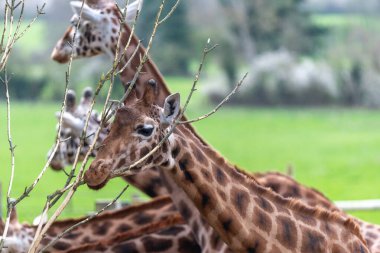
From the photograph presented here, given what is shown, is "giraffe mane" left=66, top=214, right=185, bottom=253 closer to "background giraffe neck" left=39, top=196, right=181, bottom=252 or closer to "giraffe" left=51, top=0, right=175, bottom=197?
"background giraffe neck" left=39, top=196, right=181, bottom=252

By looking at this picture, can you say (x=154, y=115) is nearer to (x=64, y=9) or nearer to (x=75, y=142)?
(x=75, y=142)

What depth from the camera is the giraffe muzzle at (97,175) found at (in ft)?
16.6

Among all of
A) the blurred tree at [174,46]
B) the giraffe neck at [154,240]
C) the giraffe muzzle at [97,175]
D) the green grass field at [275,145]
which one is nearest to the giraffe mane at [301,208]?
the giraffe muzzle at [97,175]

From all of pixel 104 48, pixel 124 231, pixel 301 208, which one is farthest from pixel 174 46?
pixel 301 208

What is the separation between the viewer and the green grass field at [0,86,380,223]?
21.6 m

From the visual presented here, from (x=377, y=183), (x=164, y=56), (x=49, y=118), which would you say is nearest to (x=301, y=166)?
(x=377, y=183)

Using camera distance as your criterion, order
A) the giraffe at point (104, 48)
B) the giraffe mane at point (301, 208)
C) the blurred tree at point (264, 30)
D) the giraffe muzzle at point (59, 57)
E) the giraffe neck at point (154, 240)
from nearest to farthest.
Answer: the giraffe mane at point (301, 208) → the giraffe neck at point (154, 240) → the giraffe at point (104, 48) → the giraffe muzzle at point (59, 57) → the blurred tree at point (264, 30)

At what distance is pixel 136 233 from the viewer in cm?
679

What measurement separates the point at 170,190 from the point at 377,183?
1655 cm

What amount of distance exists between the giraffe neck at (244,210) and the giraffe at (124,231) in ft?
3.27

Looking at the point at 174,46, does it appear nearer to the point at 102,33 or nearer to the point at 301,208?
the point at 102,33

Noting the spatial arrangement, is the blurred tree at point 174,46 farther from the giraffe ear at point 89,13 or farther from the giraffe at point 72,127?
the giraffe ear at point 89,13

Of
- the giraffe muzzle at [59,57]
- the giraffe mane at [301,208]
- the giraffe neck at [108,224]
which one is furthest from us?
the giraffe muzzle at [59,57]

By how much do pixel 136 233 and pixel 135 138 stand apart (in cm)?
159
